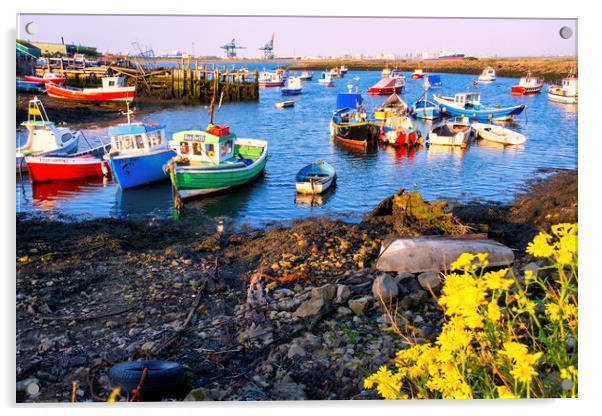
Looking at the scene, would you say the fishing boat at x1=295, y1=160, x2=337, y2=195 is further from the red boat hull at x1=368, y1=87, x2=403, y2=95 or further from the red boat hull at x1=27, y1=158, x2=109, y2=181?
the red boat hull at x1=27, y1=158, x2=109, y2=181

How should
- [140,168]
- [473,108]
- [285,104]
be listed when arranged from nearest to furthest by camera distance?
[285,104], [140,168], [473,108]

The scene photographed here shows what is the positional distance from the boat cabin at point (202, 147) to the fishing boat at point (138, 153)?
31 centimetres

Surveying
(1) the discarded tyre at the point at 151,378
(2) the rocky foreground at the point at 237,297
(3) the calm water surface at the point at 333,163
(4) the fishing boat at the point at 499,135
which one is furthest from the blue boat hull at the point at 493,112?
(1) the discarded tyre at the point at 151,378

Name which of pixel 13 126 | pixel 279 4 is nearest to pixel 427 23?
pixel 279 4

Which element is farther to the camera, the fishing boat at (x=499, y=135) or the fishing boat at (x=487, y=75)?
the fishing boat at (x=499, y=135)

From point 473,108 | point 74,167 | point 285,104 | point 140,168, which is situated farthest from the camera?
point 473,108

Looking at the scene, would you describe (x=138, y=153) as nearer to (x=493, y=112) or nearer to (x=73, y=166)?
(x=73, y=166)

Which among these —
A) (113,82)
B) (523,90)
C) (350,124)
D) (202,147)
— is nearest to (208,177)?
(202,147)

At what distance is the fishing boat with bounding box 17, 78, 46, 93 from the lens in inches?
179

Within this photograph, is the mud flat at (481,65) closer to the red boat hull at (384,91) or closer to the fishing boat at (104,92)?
the fishing boat at (104,92)

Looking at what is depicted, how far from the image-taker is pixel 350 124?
7672mm

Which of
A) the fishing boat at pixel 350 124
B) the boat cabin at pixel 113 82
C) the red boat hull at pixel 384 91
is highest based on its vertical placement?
the red boat hull at pixel 384 91

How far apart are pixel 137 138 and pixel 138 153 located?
0.86ft

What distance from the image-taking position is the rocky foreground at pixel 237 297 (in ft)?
13.5
